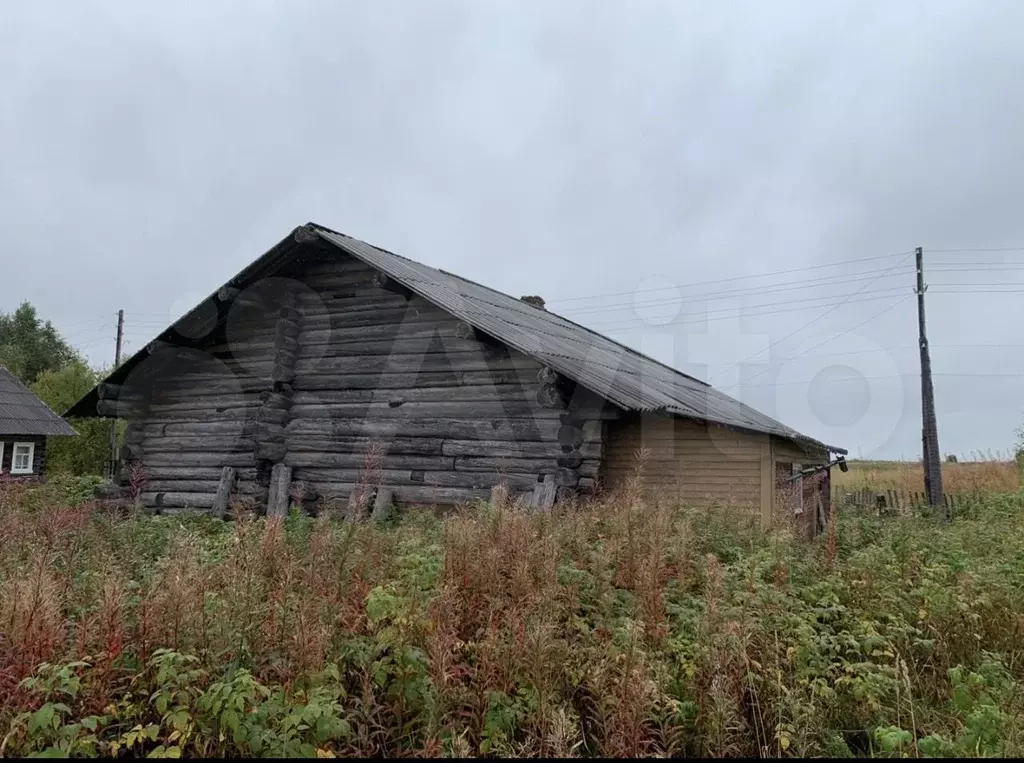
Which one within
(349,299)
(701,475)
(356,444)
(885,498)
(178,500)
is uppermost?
(349,299)

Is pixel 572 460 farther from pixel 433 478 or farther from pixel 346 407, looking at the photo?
pixel 346 407

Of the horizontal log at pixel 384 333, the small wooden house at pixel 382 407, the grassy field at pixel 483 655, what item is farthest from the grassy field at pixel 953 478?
the grassy field at pixel 483 655

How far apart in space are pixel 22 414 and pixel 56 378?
44.7 ft

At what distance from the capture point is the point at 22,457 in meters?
27.4

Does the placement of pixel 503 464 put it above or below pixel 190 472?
above

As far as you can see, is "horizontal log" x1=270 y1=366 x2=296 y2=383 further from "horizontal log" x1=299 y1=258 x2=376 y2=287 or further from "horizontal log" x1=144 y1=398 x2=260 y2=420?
"horizontal log" x1=299 y1=258 x2=376 y2=287

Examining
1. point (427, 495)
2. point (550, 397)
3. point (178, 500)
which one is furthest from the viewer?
point (178, 500)

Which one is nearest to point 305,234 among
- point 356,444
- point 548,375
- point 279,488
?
point 356,444

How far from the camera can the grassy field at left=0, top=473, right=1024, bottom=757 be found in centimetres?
311

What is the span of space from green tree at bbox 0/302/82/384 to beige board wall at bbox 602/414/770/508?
49797mm

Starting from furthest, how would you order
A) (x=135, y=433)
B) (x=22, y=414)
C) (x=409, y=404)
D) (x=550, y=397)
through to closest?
(x=22, y=414) → (x=135, y=433) → (x=409, y=404) → (x=550, y=397)

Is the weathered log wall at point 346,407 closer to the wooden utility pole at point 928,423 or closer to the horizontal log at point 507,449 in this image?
the horizontal log at point 507,449

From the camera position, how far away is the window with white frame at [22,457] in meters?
27.0

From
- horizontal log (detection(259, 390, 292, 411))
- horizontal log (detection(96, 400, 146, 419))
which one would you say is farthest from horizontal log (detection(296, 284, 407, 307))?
horizontal log (detection(96, 400, 146, 419))
